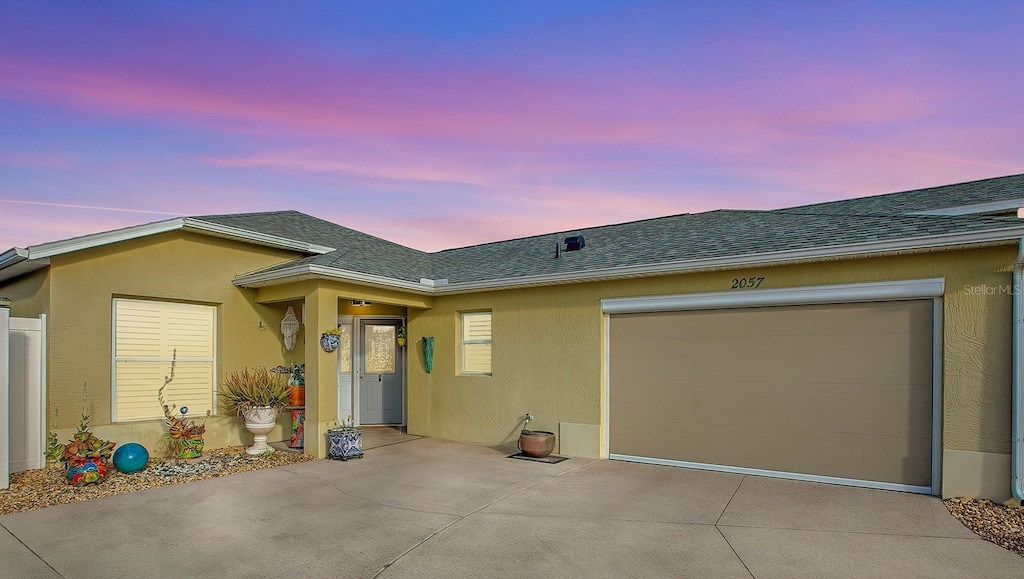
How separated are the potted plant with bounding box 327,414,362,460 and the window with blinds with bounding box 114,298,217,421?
2.40 meters

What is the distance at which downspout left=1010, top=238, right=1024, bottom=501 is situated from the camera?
5746 mm

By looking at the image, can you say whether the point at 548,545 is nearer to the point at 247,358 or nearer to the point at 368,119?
the point at 247,358

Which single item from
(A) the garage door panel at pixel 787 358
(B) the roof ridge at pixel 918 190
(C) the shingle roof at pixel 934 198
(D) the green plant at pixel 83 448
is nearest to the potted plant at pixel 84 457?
(D) the green plant at pixel 83 448

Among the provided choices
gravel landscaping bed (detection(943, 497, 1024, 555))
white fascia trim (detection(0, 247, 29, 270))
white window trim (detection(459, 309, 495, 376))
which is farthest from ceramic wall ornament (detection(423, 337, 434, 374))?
gravel landscaping bed (detection(943, 497, 1024, 555))

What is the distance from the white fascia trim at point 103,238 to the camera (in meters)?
7.43

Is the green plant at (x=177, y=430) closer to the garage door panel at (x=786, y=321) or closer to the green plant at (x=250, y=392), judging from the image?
the green plant at (x=250, y=392)

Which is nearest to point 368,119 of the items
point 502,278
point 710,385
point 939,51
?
point 502,278

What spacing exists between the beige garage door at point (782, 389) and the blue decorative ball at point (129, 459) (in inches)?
255

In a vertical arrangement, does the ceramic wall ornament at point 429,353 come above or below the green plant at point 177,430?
above

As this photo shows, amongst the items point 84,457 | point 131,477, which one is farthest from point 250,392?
point 84,457

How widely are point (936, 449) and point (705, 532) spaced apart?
3151mm

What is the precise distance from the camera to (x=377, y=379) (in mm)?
11930

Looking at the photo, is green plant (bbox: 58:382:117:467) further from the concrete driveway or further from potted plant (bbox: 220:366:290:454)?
potted plant (bbox: 220:366:290:454)

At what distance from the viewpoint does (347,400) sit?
11.8 metres
